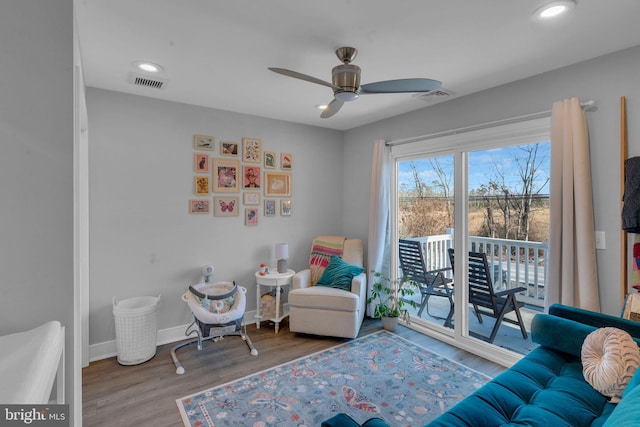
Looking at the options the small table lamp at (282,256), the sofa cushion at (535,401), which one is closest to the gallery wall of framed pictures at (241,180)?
the small table lamp at (282,256)

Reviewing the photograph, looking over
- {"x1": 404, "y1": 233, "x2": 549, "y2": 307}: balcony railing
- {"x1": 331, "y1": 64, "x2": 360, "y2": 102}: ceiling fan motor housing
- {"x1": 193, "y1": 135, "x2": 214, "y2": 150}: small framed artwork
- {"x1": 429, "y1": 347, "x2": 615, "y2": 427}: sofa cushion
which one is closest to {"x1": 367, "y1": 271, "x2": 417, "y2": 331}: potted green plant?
{"x1": 404, "y1": 233, "x2": 549, "y2": 307}: balcony railing

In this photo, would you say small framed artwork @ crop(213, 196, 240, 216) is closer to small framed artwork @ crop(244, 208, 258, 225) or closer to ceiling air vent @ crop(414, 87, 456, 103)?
small framed artwork @ crop(244, 208, 258, 225)

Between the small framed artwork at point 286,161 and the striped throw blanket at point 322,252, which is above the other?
the small framed artwork at point 286,161

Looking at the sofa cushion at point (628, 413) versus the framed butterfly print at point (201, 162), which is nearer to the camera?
the sofa cushion at point (628, 413)

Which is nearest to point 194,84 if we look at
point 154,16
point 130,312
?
point 154,16

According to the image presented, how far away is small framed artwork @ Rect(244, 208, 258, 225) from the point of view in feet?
12.1

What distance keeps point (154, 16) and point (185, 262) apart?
2.32 m

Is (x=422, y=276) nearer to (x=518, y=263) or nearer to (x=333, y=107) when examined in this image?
(x=518, y=263)

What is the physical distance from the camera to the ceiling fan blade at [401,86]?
2.03 meters

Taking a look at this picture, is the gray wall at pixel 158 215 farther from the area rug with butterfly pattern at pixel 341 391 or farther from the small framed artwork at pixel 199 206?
the area rug with butterfly pattern at pixel 341 391

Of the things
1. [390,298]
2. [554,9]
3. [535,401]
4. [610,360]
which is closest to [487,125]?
[554,9]

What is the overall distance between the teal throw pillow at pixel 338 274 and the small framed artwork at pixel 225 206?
1.26 meters

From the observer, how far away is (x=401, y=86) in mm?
2057

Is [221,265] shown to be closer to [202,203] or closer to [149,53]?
[202,203]
